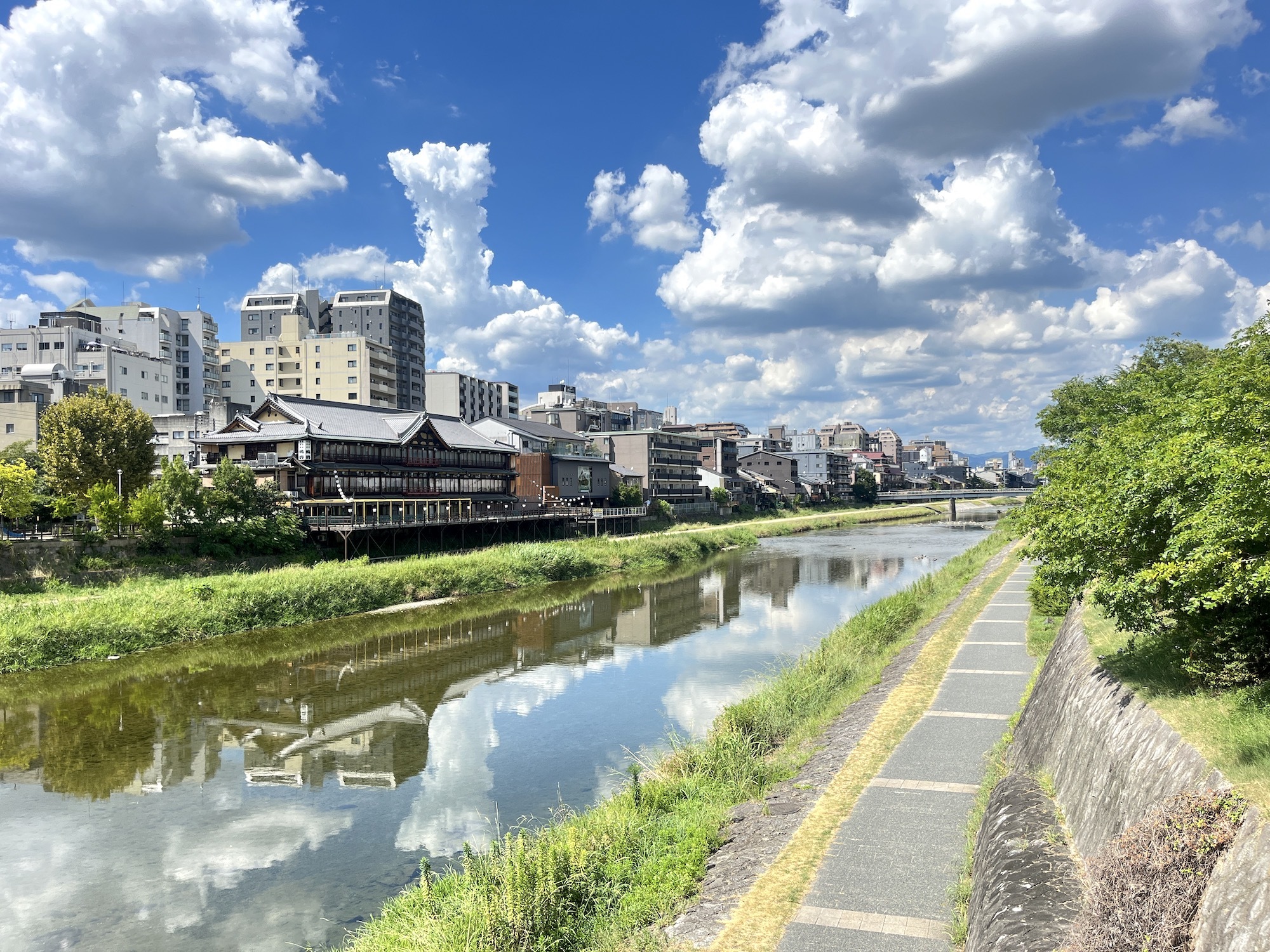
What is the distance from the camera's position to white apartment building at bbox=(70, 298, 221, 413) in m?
91.5

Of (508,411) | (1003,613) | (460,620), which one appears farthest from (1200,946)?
(508,411)

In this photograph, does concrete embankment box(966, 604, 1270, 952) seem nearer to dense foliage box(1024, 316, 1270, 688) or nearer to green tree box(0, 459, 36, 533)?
dense foliage box(1024, 316, 1270, 688)

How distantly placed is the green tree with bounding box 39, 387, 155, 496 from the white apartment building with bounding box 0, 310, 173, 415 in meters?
30.6

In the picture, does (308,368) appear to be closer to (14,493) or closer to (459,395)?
(459,395)

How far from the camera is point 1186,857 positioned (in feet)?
19.5

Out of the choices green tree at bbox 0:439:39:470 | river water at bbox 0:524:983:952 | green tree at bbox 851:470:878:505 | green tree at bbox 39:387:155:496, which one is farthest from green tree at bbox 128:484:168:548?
green tree at bbox 851:470:878:505

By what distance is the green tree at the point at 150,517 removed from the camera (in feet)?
129

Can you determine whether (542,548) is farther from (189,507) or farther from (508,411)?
Result: (508,411)

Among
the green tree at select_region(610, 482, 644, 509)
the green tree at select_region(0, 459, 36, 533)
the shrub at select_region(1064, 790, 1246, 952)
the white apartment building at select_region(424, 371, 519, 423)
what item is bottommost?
the shrub at select_region(1064, 790, 1246, 952)

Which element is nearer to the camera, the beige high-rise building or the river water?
the river water

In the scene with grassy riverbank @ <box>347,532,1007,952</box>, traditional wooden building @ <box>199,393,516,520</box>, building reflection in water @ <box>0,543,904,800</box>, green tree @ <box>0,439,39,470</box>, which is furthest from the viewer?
traditional wooden building @ <box>199,393,516,520</box>

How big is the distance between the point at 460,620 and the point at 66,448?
28726 millimetres

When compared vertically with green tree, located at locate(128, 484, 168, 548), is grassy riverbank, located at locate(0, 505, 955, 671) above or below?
below

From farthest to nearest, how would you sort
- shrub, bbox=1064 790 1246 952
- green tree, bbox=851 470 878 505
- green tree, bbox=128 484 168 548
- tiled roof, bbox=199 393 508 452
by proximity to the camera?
green tree, bbox=851 470 878 505
tiled roof, bbox=199 393 508 452
green tree, bbox=128 484 168 548
shrub, bbox=1064 790 1246 952
